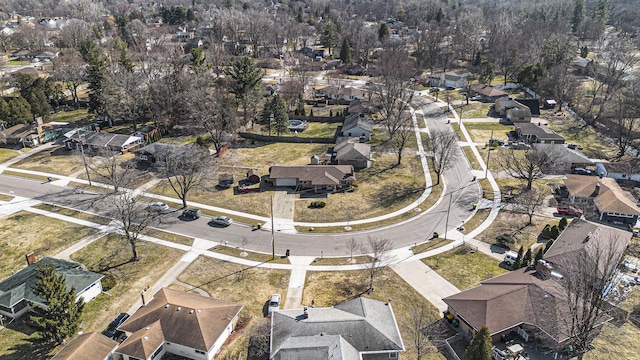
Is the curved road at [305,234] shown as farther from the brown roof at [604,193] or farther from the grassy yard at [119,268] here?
the brown roof at [604,193]

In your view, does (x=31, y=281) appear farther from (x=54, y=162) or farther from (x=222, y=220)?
(x=54, y=162)

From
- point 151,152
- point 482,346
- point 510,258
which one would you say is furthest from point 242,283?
point 151,152

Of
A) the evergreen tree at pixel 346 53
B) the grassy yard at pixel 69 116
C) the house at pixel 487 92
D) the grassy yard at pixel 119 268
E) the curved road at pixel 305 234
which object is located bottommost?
the grassy yard at pixel 119 268

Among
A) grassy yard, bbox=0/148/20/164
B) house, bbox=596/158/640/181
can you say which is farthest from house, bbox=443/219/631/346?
grassy yard, bbox=0/148/20/164

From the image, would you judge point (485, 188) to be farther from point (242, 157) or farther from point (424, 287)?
point (242, 157)

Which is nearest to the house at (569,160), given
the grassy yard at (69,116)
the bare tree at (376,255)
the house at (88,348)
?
the bare tree at (376,255)

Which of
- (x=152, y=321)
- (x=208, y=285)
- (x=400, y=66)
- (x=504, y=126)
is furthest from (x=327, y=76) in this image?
(x=152, y=321)

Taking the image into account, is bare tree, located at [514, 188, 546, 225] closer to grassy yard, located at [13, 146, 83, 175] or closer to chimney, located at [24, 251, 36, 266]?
chimney, located at [24, 251, 36, 266]
